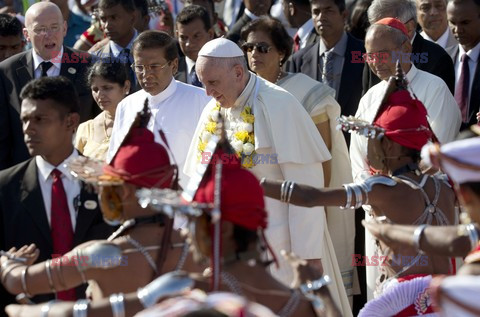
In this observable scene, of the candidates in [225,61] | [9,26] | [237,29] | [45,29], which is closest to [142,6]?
[237,29]

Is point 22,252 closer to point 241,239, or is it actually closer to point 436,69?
point 241,239

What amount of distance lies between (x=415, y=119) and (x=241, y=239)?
199cm

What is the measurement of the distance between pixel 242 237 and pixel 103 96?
14.3ft

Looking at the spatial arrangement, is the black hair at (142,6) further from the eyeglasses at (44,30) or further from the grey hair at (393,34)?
the grey hair at (393,34)

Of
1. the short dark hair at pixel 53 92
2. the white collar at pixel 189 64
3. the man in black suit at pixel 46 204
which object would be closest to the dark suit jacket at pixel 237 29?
the white collar at pixel 189 64

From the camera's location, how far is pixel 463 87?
8.80 meters

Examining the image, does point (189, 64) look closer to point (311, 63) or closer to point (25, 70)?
point (311, 63)

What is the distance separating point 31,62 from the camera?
29.0 feet

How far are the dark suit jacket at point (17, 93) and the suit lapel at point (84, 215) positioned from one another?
8.86ft

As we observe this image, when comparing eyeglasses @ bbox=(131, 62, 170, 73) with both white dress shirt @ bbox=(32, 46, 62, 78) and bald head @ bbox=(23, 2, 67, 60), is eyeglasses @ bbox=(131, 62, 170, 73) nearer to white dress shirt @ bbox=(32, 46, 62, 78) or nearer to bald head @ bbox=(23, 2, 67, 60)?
white dress shirt @ bbox=(32, 46, 62, 78)

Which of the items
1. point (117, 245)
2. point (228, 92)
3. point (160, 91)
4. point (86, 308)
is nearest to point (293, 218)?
point (228, 92)

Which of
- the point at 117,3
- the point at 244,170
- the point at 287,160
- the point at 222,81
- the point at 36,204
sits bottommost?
the point at 287,160

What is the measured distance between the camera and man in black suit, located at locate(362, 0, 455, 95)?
8.86m

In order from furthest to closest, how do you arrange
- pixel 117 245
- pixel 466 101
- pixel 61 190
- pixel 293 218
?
pixel 466 101 < pixel 293 218 < pixel 61 190 < pixel 117 245
